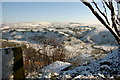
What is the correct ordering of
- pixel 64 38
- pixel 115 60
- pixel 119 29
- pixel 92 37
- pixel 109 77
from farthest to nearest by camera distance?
pixel 92 37
pixel 64 38
pixel 115 60
pixel 109 77
pixel 119 29

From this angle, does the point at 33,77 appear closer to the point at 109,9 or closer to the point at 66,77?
the point at 66,77

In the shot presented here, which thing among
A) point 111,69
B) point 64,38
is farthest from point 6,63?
A: point 64,38

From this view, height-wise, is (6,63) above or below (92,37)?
above

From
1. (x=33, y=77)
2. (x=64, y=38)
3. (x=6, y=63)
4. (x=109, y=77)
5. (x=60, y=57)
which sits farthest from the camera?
(x=64, y=38)

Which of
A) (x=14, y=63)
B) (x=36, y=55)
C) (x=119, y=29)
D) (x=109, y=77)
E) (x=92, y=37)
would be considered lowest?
(x=92, y=37)

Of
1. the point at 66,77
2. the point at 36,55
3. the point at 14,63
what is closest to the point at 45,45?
the point at 36,55

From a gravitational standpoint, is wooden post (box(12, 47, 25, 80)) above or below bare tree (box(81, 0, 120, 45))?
below

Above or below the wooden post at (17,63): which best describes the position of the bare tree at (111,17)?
above

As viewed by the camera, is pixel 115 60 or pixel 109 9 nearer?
pixel 109 9

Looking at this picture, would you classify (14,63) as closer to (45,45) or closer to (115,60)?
(115,60)
